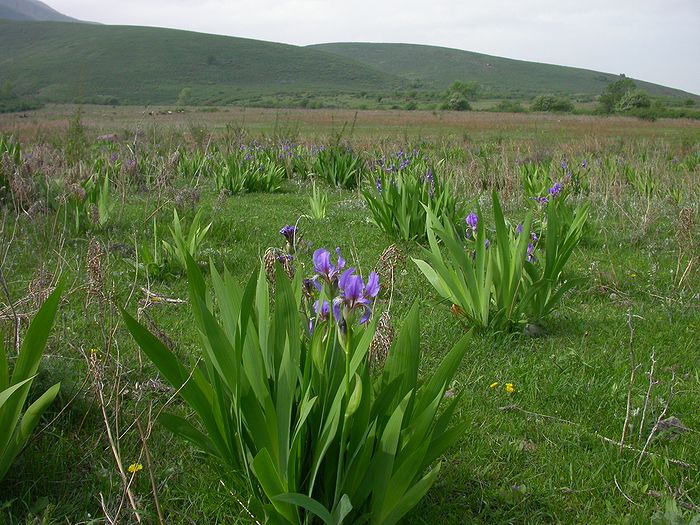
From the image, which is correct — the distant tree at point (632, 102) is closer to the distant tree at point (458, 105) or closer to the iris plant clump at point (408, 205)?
the distant tree at point (458, 105)

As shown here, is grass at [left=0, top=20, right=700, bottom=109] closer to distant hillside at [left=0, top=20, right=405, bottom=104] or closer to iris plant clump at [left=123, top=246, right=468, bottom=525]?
distant hillside at [left=0, top=20, right=405, bottom=104]

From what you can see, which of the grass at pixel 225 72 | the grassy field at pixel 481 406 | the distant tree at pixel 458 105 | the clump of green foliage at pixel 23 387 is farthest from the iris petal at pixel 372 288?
the grass at pixel 225 72

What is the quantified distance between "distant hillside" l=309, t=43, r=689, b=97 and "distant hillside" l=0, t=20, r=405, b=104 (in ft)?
65.2

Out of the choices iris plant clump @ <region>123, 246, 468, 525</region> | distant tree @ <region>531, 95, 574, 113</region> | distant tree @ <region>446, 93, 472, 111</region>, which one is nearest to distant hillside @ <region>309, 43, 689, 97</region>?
distant tree @ <region>446, 93, 472, 111</region>

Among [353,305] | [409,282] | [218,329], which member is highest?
[353,305]

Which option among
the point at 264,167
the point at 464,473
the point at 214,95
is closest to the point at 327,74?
the point at 214,95

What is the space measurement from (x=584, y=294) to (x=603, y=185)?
4962mm

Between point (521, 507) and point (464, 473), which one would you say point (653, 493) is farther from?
point (464, 473)

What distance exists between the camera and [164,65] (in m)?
91.7

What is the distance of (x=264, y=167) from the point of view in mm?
9398

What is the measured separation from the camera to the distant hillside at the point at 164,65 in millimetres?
75312

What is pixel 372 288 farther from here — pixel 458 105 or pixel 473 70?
pixel 473 70

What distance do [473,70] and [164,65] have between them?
225ft

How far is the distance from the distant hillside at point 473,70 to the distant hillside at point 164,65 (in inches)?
783
